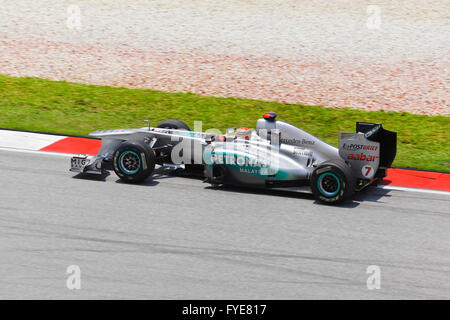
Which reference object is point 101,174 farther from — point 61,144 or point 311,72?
point 311,72

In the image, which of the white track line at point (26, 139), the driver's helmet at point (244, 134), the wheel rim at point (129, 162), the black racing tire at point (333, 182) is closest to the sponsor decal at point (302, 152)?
the black racing tire at point (333, 182)

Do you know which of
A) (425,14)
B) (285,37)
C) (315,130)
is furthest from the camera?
(425,14)

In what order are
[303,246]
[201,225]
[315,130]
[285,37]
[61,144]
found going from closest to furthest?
1. [303,246]
2. [201,225]
3. [61,144]
4. [315,130]
5. [285,37]

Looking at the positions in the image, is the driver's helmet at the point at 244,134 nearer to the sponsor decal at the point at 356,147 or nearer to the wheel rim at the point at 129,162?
the sponsor decal at the point at 356,147

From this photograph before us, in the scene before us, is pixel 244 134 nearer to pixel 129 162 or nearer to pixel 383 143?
pixel 129 162

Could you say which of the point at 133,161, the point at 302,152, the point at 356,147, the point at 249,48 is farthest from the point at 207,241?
the point at 249,48

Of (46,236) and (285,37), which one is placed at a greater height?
(285,37)

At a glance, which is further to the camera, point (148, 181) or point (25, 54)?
point (25, 54)

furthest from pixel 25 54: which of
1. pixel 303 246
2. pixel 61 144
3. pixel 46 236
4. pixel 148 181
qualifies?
pixel 303 246

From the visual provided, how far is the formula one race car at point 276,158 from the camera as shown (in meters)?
10.2

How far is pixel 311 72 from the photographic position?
1778cm

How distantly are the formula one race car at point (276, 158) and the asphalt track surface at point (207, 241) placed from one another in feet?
0.84

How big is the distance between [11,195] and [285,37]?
11.9 meters

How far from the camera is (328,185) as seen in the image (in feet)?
33.4
